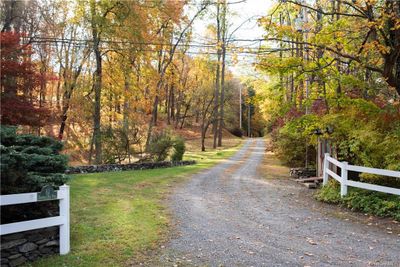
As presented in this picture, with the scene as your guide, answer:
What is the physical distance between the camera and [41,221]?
179 inches

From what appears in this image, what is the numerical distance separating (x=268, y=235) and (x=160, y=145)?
1178 centimetres

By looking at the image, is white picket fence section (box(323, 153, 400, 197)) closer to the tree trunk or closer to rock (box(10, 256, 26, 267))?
rock (box(10, 256, 26, 267))

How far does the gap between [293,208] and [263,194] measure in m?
1.74

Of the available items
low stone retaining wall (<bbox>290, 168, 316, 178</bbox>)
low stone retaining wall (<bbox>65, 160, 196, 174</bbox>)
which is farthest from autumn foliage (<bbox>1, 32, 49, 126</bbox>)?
low stone retaining wall (<bbox>290, 168, 316, 178</bbox>)

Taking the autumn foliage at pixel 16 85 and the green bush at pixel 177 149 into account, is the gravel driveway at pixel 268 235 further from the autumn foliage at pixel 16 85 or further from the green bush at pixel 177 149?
the green bush at pixel 177 149

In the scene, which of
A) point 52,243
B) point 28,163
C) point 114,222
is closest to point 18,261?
point 52,243

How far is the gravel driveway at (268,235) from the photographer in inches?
189

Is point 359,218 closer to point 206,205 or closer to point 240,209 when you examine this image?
point 240,209

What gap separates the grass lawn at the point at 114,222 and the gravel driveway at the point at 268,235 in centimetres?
41

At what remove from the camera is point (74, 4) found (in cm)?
1811

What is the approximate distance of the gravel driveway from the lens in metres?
4.81

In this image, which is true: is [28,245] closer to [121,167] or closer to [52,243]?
[52,243]

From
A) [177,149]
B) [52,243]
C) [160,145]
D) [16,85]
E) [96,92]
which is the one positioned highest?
[96,92]

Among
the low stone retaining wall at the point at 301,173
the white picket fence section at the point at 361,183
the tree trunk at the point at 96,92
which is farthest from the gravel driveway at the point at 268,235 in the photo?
the tree trunk at the point at 96,92
